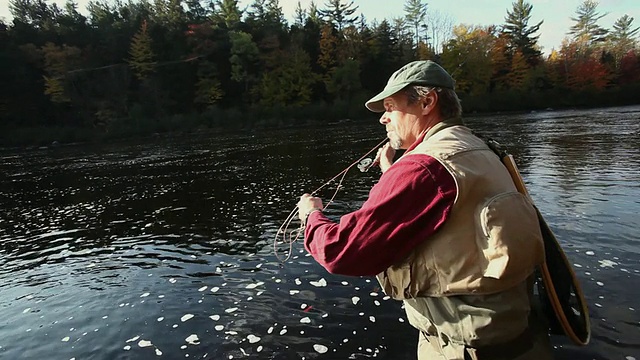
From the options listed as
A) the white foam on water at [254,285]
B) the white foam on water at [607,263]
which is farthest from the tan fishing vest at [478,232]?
the white foam on water at [607,263]

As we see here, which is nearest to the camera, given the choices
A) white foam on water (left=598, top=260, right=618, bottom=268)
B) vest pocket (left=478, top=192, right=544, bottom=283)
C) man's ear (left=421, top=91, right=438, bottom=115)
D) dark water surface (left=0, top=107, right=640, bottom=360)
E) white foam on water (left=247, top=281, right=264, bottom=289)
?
vest pocket (left=478, top=192, right=544, bottom=283)

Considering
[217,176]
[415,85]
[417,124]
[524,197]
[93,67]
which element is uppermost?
[93,67]

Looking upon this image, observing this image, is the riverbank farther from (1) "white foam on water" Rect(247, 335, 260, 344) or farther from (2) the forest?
(1) "white foam on water" Rect(247, 335, 260, 344)

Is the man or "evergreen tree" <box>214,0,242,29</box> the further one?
"evergreen tree" <box>214,0,242,29</box>

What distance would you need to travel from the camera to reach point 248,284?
23.4ft

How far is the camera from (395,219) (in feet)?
6.44

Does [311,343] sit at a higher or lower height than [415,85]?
lower

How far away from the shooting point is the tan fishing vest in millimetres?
1880

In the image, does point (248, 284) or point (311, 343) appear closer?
point (311, 343)

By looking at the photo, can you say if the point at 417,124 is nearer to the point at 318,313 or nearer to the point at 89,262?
the point at 318,313

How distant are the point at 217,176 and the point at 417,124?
56.8 feet

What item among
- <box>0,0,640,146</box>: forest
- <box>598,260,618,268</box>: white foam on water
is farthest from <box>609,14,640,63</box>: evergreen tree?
<box>598,260,618,268</box>: white foam on water

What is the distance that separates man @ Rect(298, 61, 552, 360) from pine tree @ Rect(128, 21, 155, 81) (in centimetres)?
6399

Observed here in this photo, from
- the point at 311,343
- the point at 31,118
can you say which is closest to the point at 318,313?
the point at 311,343
